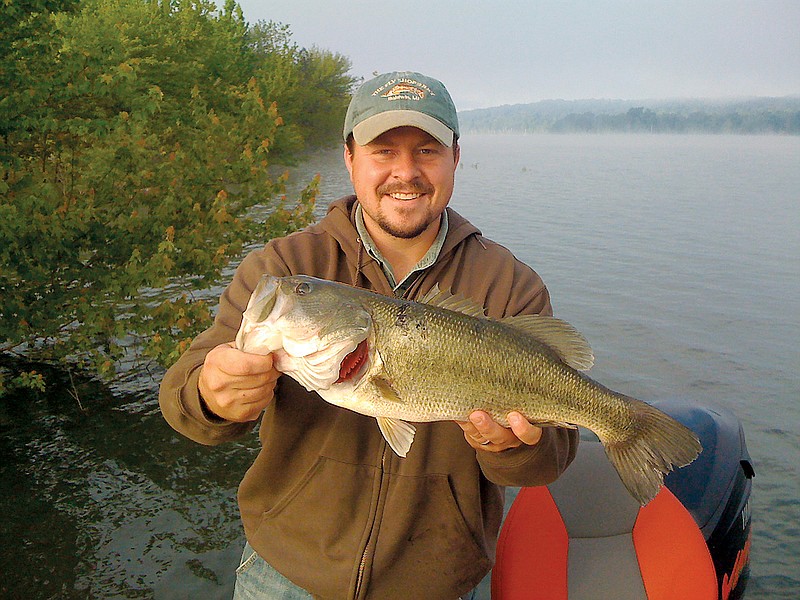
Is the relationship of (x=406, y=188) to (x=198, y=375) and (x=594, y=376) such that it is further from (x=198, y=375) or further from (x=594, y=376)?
(x=594, y=376)

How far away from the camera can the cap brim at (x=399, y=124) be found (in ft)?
9.98

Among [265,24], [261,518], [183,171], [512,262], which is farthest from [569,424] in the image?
[265,24]

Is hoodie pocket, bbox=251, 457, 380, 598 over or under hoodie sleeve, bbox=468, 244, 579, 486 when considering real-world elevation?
under

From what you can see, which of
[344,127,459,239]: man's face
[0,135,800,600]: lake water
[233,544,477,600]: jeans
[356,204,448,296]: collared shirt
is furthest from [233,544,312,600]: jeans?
[0,135,800,600]: lake water

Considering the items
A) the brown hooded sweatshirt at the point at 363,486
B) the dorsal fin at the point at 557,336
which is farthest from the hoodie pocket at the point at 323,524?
the dorsal fin at the point at 557,336

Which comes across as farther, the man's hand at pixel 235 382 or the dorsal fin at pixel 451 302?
the dorsal fin at pixel 451 302

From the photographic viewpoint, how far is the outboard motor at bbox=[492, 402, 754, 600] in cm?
379

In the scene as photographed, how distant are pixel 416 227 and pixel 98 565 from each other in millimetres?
5058

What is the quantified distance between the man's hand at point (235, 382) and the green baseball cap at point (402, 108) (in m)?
1.34

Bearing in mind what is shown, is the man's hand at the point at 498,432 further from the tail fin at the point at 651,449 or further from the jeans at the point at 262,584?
the jeans at the point at 262,584

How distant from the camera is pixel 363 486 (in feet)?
9.52

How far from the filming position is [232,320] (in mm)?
2826

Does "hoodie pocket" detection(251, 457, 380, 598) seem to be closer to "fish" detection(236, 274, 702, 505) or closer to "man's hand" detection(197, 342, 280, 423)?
"fish" detection(236, 274, 702, 505)

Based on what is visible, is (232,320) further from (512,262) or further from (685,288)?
(685,288)
